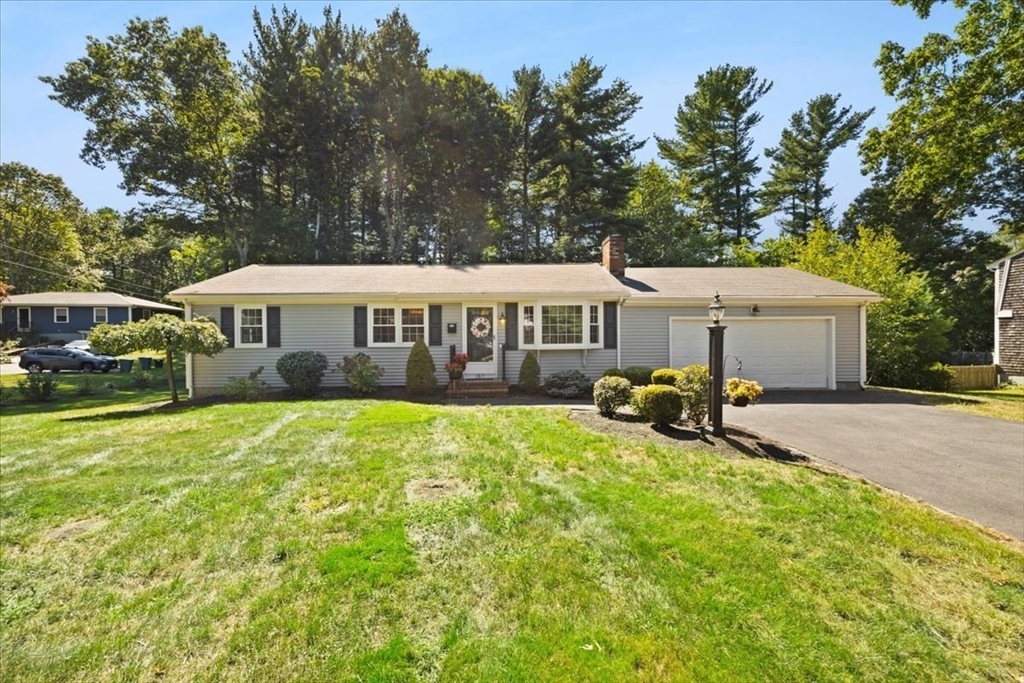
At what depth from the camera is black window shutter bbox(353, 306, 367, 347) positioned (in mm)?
13258

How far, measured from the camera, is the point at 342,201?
28156 mm

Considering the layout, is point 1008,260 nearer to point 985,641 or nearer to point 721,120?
point 721,120

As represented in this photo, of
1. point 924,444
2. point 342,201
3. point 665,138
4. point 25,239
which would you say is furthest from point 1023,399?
point 25,239

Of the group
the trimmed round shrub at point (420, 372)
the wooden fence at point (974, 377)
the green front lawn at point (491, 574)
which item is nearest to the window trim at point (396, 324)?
the trimmed round shrub at point (420, 372)

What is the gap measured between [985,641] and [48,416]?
15167 millimetres

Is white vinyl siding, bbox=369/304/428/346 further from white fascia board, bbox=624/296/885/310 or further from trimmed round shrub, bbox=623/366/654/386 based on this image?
white fascia board, bbox=624/296/885/310

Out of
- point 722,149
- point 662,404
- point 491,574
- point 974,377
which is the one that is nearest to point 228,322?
point 662,404

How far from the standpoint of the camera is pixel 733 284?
14.8m

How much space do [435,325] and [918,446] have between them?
1065cm

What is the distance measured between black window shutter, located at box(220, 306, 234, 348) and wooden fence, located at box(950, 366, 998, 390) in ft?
78.2

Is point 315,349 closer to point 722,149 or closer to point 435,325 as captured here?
point 435,325

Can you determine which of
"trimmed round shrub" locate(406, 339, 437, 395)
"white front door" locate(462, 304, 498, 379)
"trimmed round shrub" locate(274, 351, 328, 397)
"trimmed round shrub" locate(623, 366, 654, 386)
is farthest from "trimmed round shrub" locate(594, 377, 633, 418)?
"trimmed round shrub" locate(274, 351, 328, 397)

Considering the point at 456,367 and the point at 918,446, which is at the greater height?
the point at 456,367

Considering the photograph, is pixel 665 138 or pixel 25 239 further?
pixel 25 239
